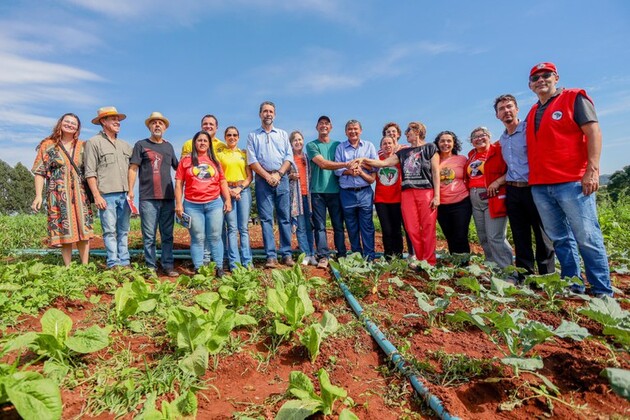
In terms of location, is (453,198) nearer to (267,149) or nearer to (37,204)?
(267,149)

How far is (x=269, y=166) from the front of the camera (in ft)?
14.6

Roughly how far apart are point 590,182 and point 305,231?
3084mm


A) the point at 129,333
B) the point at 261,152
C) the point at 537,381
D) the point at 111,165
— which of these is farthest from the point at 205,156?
the point at 537,381

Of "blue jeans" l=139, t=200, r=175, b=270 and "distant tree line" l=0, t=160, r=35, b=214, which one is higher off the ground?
"distant tree line" l=0, t=160, r=35, b=214

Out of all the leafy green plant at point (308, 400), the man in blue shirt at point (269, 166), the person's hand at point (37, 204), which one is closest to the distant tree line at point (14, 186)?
the person's hand at point (37, 204)

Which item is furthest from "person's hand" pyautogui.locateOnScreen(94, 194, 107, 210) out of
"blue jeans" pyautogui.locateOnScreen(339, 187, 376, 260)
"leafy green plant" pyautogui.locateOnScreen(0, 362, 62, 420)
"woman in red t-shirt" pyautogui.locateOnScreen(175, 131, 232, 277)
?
"leafy green plant" pyautogui.locateOnScreen(0, 362, 62, 420)

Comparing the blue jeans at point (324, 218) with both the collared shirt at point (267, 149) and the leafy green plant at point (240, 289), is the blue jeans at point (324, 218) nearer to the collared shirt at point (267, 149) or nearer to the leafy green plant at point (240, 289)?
the collared shirt at point (267, 149)

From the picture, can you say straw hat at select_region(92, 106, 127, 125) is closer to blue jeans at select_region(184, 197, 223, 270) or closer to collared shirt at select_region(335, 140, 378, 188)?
blue jeans at select_region(184, 197, 223, 270)

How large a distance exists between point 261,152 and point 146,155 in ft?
4.38

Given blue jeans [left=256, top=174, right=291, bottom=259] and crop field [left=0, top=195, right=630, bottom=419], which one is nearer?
crop field [left=0, top=195, right=630, bottom=419]

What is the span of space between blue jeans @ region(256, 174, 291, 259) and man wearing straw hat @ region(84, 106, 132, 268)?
60.3 inches

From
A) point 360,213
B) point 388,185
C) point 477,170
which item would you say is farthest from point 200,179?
point 477,170

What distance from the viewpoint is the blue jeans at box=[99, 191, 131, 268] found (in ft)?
13.1

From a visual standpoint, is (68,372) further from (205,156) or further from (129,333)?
(205,156)
